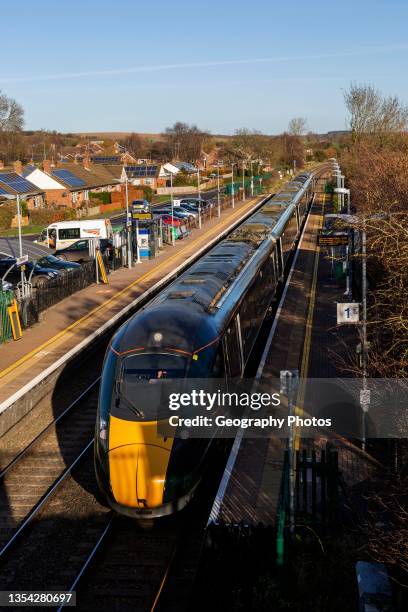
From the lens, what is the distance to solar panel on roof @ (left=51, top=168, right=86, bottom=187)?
6688 centimetres

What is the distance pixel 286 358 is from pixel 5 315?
28.2 ft

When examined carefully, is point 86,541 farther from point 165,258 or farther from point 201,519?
point 165,258

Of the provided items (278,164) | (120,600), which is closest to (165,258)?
(120,600)

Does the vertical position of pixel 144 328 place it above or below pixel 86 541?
above

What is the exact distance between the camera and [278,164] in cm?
12369

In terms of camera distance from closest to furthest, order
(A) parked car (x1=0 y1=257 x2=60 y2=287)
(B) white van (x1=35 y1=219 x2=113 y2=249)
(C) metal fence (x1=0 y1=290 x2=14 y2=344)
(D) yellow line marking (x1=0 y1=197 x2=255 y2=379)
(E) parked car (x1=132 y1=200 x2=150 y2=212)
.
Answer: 1. (D) yellow line marking (x1=0 y1=197 x2=255 y2=379)
2. (C) metal fence (x1=0 y1=290 x2=14 y2=344)
3. (A) parked car (x1=0 y1=257 x2=60 y2=287)
4. (B) white van (x1=35 y1=219 x2=113 y2=249)
5. (E) parked car (x1=132 y1=200 x2=150 y2=212)

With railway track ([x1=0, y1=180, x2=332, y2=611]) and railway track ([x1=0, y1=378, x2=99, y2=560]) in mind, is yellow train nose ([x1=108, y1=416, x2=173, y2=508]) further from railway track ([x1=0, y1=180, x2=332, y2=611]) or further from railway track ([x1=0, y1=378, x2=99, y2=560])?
railway track ([x1=0, y1=378, x2=99, y2=560])

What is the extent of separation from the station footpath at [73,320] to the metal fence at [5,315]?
30 centimetres

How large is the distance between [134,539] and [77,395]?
7.44 m

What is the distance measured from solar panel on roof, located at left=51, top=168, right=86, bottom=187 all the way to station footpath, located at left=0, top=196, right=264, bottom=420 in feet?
97.6

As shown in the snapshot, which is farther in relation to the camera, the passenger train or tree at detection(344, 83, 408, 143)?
tree at detection(344, 83, 408, 143)

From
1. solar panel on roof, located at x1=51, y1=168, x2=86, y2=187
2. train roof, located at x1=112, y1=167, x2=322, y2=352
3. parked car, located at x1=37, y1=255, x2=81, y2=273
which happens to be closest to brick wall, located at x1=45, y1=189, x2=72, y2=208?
solar panel on roof, located at x1=51, y1=168, x2=86, y2=187

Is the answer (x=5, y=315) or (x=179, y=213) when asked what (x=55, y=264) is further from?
(x=179, y=213)

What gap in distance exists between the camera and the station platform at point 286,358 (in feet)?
37.0
